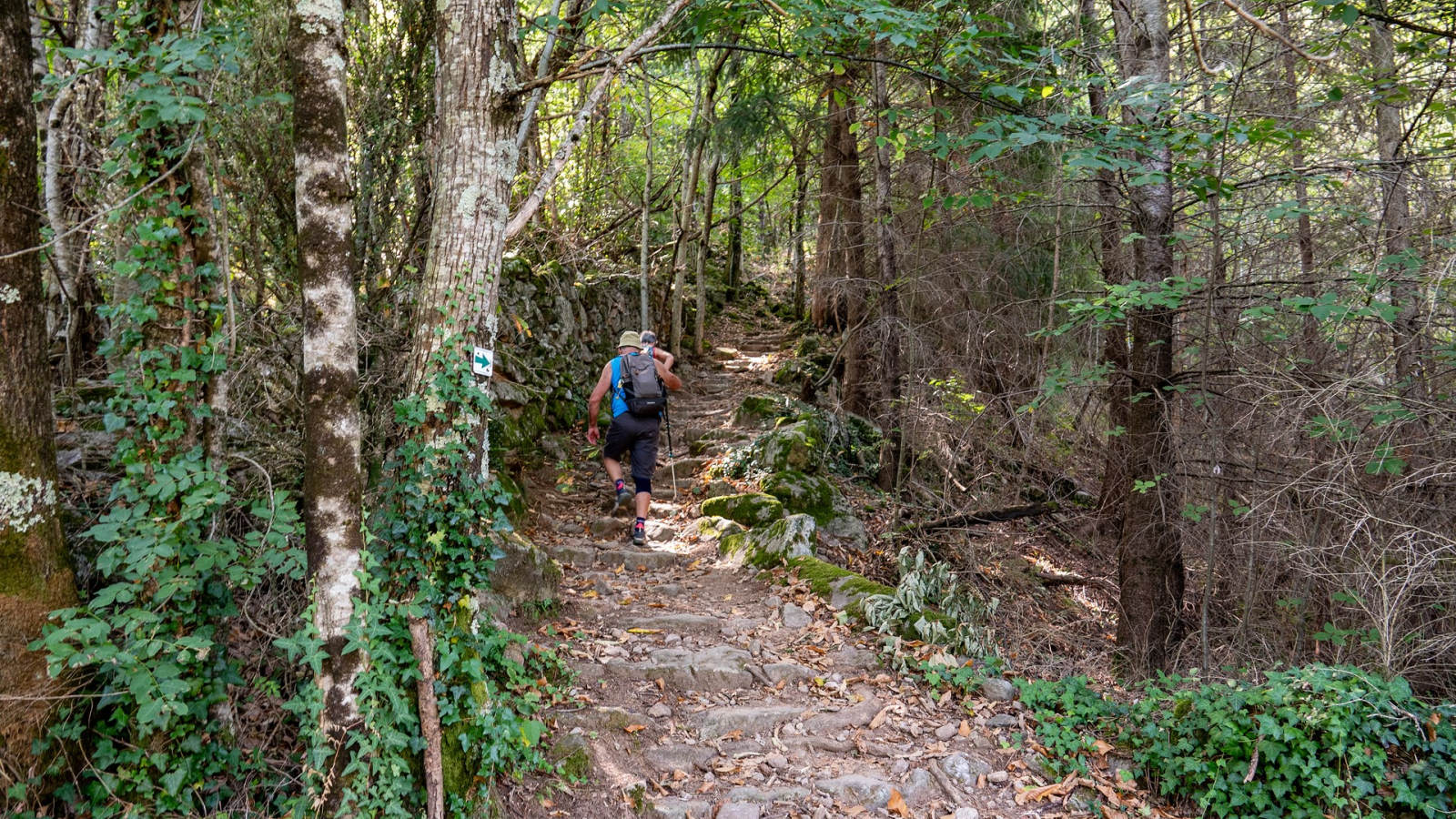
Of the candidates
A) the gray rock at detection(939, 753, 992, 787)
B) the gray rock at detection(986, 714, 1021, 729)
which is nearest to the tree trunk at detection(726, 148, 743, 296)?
the gray rock at detection(986, 714, 1021, 729)

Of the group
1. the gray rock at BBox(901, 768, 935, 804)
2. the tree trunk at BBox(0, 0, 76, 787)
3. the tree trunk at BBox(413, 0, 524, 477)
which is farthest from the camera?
the gray rock at BBox(901, 768, 935, 804)

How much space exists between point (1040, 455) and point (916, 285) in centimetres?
253

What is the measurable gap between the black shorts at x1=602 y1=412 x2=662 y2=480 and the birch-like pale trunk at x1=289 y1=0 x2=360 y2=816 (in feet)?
14.0

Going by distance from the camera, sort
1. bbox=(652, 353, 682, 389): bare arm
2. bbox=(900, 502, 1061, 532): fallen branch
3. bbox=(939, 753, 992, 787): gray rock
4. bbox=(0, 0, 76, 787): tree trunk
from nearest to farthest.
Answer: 1. bbox=(0, 0, 76, 787): tree trunk
2. bbox=(939, 753, 992, 787): gray rock
3. bbox=(652, 353, 682, 389): bare arm
4. bbox=(900, 502, 1061, 532): fallen branch

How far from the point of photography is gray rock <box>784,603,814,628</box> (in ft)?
19.0

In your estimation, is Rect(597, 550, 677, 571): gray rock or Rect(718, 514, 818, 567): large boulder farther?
Rect(597, 550, 677, 571): gray rock

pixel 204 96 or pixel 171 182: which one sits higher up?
pixel 204 96

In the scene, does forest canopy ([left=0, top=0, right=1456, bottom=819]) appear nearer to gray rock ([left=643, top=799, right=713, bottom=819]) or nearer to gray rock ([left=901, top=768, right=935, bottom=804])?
gray rock ([left=643, top=799, right=713, bottom=819])

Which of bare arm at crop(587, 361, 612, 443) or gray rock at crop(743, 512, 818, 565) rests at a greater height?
bare arm at crop(587, 361, 612, 443)

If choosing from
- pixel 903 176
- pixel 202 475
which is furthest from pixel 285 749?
pixel 903 176

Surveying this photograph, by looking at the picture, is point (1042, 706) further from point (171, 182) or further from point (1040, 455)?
point (171, 182)

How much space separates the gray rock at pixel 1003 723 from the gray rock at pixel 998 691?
0.22 m

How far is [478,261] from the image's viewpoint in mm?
3738

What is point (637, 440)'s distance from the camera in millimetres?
7547
